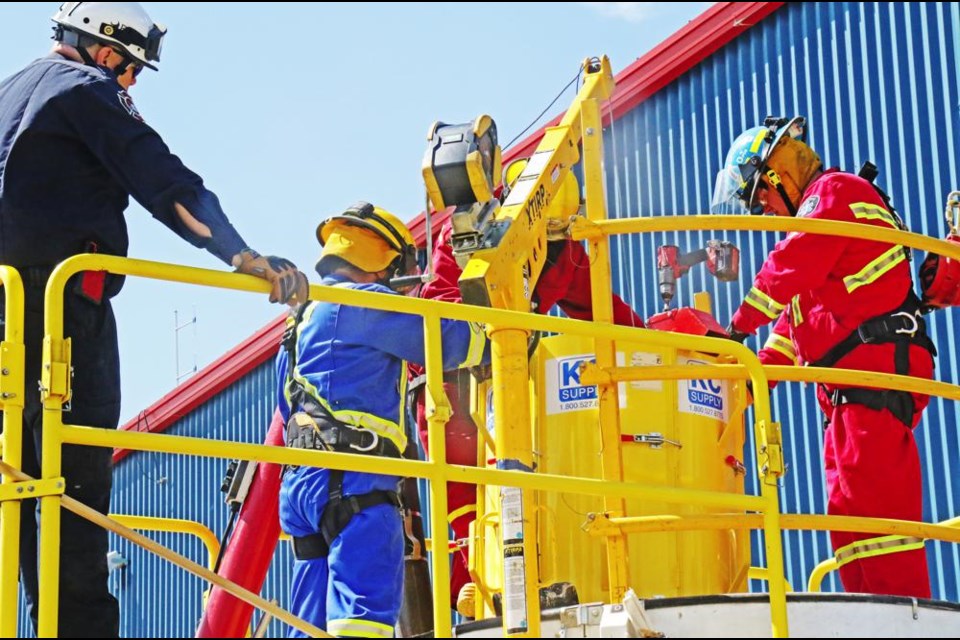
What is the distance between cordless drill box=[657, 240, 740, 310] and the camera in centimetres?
710

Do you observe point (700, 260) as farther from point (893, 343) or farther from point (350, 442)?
point (350, 442)

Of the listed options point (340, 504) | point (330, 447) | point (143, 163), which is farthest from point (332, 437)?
point (143, 163)

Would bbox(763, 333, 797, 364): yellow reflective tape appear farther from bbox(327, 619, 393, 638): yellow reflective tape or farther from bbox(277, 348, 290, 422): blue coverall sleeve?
bbox(327, 619, 393, 638): yellow reflective tape

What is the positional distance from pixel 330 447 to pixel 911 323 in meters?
2.67

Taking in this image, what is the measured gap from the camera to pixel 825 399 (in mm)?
6719

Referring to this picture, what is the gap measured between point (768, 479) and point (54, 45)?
9.60 feet

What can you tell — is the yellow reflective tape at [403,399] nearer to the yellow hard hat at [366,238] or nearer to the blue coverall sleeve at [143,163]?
the yellow hard hat at [366,238]

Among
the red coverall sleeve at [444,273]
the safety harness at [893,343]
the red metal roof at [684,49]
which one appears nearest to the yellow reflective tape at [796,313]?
the safety harness at [893,343]

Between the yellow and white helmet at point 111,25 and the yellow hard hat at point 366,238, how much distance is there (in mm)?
1093

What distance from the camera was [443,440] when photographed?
4.73 meters

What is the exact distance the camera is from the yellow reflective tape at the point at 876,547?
6.25 meters

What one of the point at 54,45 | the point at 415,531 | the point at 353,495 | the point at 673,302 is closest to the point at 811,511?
the point at 673,302

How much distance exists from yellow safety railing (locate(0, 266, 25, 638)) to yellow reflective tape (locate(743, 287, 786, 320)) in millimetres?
3368

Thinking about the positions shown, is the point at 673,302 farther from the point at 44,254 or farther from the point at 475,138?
the point at 44,254
